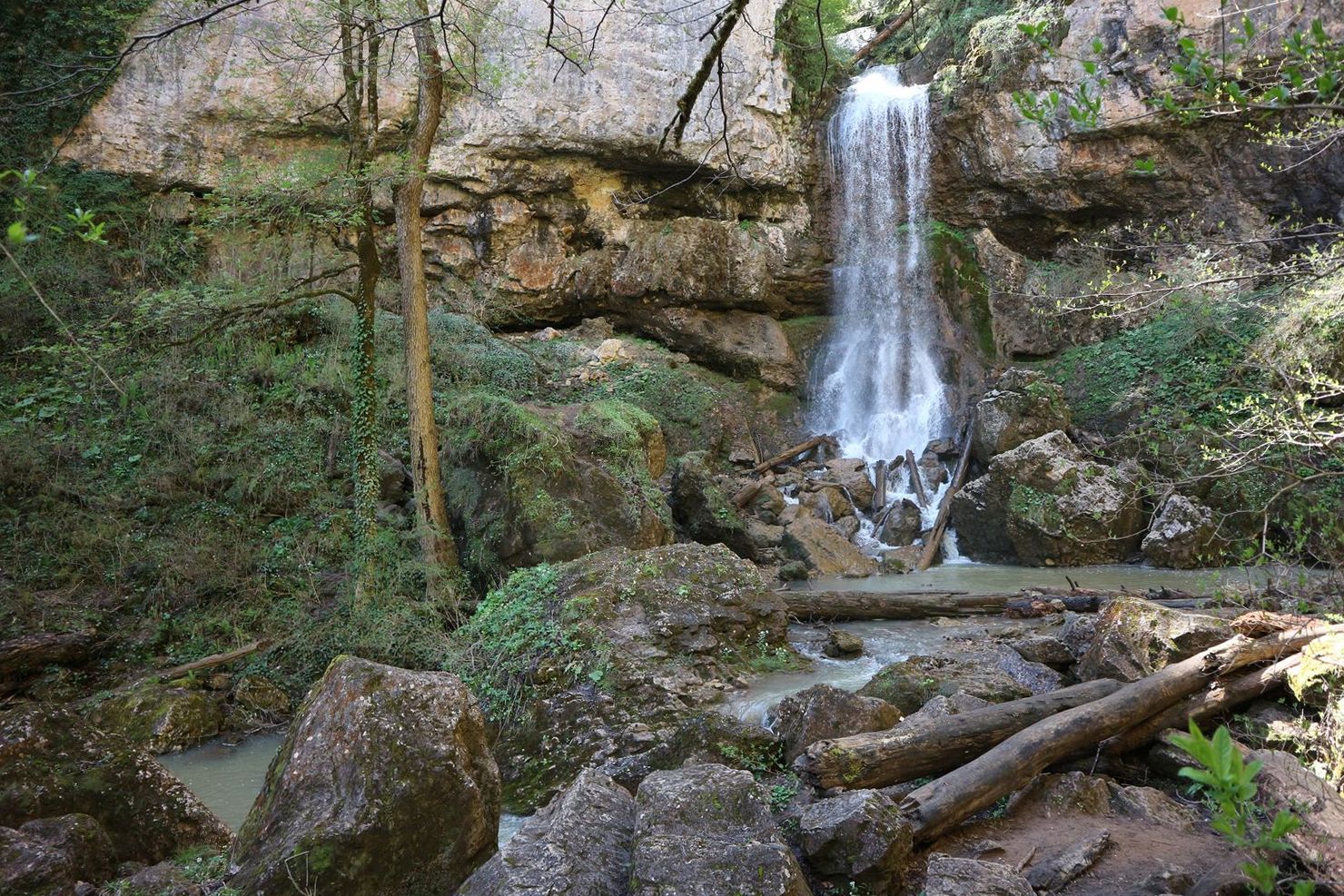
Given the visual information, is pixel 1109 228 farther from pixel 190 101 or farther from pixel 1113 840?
pixel 190 101

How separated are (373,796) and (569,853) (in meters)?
0.91

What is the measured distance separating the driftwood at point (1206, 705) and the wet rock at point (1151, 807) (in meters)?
0.31

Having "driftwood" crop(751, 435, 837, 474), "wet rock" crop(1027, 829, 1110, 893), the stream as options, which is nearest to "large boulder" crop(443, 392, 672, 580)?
the stream

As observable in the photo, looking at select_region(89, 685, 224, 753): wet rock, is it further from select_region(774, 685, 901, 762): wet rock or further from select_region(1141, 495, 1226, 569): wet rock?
select_region(1141, 495, 1226, 569): wet rock

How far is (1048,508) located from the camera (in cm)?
1134

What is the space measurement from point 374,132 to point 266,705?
6.05 meters

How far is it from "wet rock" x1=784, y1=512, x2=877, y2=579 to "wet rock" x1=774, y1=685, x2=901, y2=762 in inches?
252

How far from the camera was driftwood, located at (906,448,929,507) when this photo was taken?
1351cm

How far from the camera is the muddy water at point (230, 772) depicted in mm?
4867

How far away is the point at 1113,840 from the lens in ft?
11.3

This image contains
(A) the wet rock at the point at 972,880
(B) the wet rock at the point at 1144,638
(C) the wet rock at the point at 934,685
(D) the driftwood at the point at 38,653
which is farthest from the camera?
(D) the driftwood at the point at 38,653

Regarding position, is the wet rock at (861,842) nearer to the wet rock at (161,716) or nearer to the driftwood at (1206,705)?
the driftwood at (1206,705)

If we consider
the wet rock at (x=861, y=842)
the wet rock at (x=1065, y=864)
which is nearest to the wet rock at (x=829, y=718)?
the wet rock at (x=861, y=842)

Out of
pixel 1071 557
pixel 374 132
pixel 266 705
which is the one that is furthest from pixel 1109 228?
pixel 266 705
